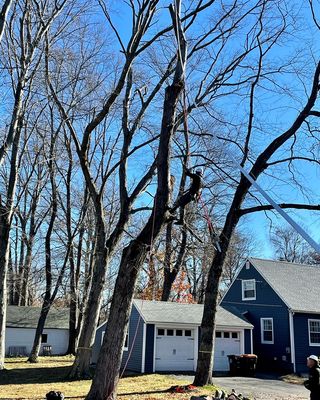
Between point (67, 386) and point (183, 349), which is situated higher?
point (183, 349)

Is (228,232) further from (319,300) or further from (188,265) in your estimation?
→ (188,265)

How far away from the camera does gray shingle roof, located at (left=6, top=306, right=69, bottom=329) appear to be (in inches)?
1260

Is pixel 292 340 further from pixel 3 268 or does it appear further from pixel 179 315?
pixel 3 268

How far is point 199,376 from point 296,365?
9811mm

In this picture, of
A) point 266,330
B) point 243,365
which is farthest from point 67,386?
point 266,330

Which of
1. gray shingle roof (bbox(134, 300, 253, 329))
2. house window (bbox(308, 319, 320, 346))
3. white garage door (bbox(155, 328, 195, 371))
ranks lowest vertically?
white garage door (bbox(155, 328, 195, 371))

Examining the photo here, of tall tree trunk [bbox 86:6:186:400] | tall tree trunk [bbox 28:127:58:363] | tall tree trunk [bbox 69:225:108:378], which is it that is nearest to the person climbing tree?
tall tree trunk [bbox 86:6:186:400]

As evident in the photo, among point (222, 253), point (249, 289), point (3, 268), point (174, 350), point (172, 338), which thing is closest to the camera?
point (222, 253)

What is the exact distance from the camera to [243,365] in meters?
20.1

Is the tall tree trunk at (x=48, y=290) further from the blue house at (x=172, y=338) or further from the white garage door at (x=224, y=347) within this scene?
the white garage door at (x=224, y=347)

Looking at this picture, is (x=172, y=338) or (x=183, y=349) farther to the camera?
(x=183, y=349)

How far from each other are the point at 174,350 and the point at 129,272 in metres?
12.5

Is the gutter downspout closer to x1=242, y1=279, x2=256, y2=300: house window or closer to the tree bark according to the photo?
x1=242, y1=279, x2=256, y2=300: house window

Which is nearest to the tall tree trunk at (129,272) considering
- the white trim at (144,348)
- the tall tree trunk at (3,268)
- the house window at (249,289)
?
the tall tree trunk at (3,268)
